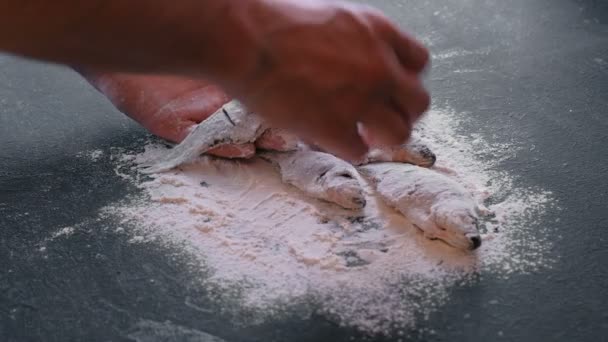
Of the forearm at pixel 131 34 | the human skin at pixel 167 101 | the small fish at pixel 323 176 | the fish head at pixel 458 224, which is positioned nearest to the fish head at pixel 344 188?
the small fish at pixel 323 176

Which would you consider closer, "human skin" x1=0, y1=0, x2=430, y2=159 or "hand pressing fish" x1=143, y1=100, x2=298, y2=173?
"human skin" x1=0, y1=0, x2=430, y2=159

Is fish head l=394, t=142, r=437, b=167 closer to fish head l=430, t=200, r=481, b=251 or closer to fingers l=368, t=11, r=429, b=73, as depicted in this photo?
fish head l=430, t=200, r=481, b=251

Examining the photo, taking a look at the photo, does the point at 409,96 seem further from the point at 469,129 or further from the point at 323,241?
the point at 469,129

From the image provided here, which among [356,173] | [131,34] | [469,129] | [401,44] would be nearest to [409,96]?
[401,44]

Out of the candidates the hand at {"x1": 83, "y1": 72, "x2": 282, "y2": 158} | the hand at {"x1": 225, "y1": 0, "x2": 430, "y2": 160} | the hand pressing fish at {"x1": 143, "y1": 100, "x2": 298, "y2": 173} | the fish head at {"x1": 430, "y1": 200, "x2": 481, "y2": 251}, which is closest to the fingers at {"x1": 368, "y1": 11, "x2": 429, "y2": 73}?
the hand at {"x1": 225, "y1": 0, "x2": 430, "y2": 160}

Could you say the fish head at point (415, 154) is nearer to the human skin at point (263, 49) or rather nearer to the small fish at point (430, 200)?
the small fish at point (430, 200)

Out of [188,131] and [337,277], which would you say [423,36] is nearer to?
[188,131]
